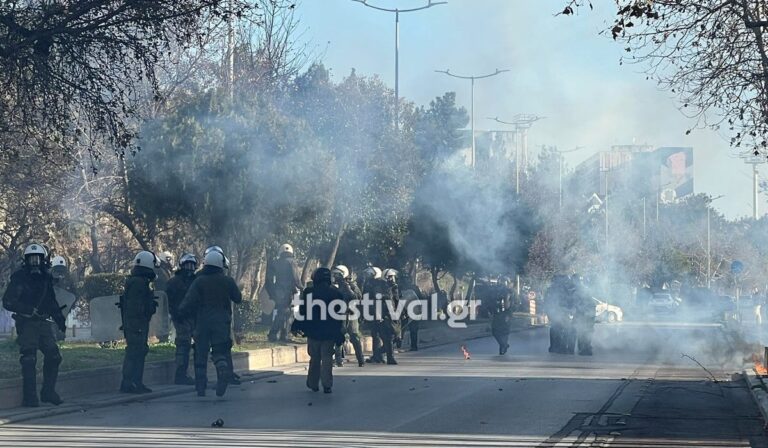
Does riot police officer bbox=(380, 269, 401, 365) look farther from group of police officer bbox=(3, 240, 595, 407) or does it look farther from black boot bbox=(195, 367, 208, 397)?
black boot bbox=(195, 367, 208, 397)

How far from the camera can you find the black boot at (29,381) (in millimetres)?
13031

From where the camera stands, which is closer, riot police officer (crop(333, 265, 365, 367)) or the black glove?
the black glove

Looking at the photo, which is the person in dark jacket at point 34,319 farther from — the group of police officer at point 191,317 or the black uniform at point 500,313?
the black uniform at point 500,313

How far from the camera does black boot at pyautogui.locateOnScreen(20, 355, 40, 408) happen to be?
13.0m

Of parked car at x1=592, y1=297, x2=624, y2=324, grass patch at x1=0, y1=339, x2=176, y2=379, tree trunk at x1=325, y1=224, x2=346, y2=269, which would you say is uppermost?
tree trunk at x1=325, y1=224, x2=346, y2=269

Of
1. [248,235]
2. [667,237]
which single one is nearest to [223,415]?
[248,235]

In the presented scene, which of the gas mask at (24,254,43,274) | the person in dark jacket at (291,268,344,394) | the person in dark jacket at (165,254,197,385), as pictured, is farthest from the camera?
the person in dark jacket at (165,254,197,385)

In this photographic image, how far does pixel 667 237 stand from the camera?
294 feet

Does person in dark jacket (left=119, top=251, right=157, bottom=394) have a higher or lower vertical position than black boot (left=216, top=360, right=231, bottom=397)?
higher

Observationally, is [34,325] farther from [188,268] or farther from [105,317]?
[105,317]

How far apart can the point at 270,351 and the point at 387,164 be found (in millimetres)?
14150

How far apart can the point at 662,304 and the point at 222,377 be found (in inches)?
2091

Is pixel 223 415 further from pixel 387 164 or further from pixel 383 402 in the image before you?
pixel 387 164

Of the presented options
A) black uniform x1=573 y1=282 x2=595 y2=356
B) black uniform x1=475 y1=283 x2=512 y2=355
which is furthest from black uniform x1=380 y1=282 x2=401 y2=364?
black uniform x1=573 y1=282 x2=595 y2=356
